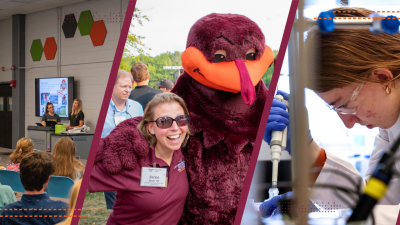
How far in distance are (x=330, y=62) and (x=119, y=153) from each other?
555 mm

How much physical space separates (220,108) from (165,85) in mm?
167

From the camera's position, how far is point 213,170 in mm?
811

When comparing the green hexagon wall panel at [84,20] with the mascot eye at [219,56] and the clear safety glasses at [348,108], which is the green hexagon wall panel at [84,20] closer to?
the mascot eye at [219,56]

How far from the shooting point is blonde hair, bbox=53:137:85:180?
1.65 meters

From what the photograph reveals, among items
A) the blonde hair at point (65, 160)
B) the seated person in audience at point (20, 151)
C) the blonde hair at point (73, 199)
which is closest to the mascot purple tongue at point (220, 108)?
the blonde hair at point (73, 199)

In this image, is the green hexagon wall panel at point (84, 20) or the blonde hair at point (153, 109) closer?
the blonde hair at point (153, 109)

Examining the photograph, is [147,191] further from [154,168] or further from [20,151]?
[20,151]

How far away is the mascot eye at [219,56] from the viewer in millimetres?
742

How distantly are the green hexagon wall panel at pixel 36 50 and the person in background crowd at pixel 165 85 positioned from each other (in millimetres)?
5720

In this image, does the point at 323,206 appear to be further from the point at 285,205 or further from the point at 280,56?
the point at 280,56

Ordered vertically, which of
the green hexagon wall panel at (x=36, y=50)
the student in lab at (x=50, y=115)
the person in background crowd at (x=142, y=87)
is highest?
the green hexagon wall panel at (x=36, y=50)

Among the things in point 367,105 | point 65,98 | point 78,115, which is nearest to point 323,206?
point 367,105

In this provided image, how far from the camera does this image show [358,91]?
71cm

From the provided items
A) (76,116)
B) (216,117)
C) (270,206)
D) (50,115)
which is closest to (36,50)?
(50,115)
